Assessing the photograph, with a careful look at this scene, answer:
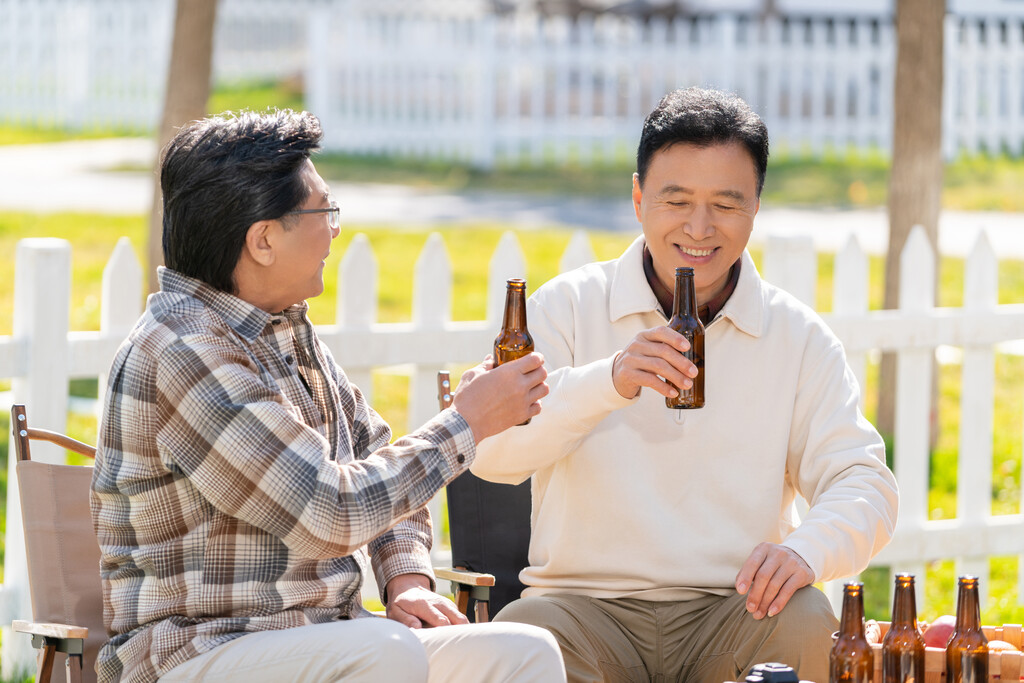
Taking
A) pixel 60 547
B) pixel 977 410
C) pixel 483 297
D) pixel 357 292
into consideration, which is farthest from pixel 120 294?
pixel 483 297

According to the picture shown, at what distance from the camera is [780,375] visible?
136 inches

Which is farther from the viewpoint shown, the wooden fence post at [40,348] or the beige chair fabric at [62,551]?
the wooden fence post at [40,348]

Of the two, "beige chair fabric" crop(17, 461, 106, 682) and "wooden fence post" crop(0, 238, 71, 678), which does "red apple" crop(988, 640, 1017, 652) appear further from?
"wooden fence post" crop(0, 238, 71, 678)

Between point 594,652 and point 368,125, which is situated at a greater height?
point 368,125

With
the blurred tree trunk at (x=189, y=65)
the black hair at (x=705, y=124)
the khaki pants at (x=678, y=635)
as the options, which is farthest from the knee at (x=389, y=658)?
the blurred tree trunk at (x=189, y=65)

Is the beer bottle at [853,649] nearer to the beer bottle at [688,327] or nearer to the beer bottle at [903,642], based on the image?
the beer bottle at [903,642]

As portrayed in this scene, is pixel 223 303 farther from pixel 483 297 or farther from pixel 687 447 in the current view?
pixel 483 297

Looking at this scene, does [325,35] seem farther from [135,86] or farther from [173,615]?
[173,615]

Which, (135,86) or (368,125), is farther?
(135,86)

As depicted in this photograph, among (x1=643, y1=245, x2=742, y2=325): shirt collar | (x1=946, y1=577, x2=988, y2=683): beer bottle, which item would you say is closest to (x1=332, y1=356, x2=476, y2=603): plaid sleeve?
(x1=643, y1=245, x2=742, y2=325): shirt collar

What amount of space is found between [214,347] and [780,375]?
1.47m

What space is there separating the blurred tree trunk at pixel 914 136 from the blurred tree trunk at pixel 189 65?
11.1 ft

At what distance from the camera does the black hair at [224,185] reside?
2.78 meters

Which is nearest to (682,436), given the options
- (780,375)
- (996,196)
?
(780,375)
